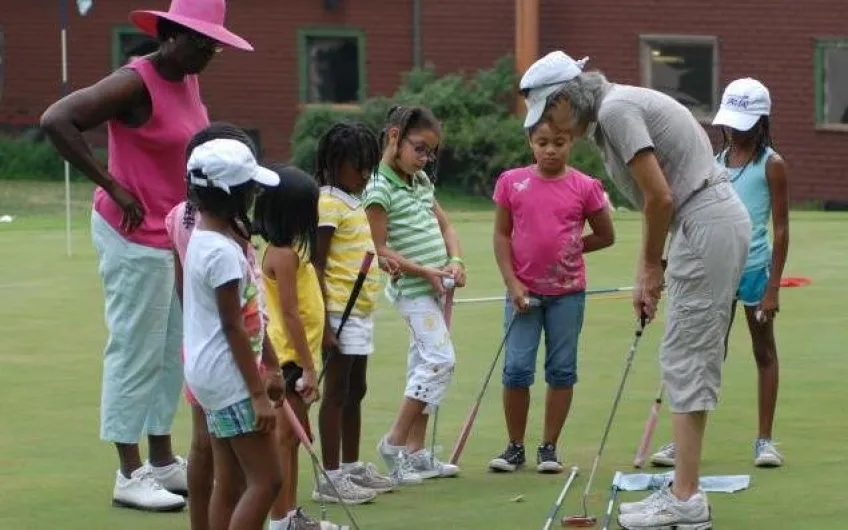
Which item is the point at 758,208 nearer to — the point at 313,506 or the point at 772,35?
the point at 313,506

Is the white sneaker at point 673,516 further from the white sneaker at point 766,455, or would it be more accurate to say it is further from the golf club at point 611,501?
the white sneaker at point 766,455

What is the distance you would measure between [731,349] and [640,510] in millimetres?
4418

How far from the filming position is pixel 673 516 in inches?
257

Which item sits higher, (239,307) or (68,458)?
(239,307)

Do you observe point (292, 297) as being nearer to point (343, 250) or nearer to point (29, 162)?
point (343, 250)

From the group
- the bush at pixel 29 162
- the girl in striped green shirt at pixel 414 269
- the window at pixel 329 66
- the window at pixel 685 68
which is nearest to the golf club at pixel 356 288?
the girl in striped green shirt at pixel 414 269

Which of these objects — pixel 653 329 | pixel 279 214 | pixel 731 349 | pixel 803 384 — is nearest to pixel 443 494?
pixel 279 214

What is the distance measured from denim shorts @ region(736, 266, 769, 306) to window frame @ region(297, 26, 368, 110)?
2117 cm

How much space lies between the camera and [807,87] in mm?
26906

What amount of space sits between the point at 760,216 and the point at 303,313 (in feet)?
7.24

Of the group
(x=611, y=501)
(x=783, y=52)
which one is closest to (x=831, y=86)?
(x=783, y=52)

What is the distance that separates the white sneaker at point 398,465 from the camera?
7488 mm

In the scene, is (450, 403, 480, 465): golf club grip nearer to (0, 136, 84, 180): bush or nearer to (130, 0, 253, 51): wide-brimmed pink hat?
(130, 0, 253, 51): wide-brimmed pink hat

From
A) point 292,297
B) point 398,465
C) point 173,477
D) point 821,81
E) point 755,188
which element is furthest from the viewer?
point 821,81
